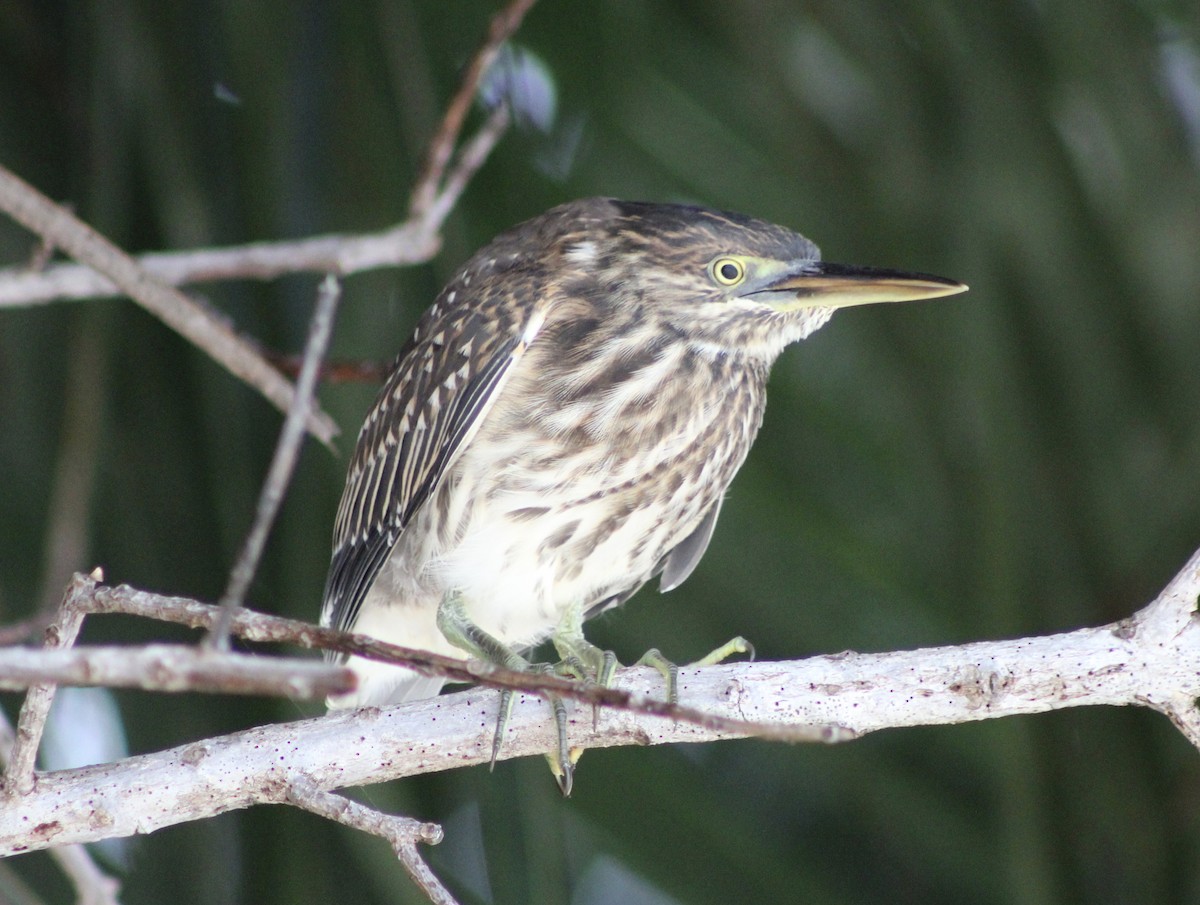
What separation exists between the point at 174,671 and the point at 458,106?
963 mm

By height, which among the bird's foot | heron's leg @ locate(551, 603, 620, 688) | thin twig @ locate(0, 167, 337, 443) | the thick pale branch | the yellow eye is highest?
the yellow eye

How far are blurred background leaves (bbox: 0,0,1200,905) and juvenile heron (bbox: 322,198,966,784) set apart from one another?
0.44 ft

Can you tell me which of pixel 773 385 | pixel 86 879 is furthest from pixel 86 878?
pixel 773 385

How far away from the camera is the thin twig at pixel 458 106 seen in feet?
5.13

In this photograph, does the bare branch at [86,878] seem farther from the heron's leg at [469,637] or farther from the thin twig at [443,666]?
the heron's leg at [469,637]

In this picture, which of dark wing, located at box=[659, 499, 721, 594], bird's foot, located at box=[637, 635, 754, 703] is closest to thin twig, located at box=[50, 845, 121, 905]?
bird's foot, located at box=[637, 635, 754, 703]

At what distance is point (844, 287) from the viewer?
2061mm

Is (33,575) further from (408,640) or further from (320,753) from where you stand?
(320,753)

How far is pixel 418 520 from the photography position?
2.25m

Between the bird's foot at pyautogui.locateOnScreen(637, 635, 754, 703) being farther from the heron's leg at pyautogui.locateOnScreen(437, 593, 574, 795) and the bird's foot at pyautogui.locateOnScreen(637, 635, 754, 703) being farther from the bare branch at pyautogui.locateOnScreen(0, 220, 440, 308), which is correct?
the bare branch at pyautogui.locateOnScreen(0, 220, 440, 308)

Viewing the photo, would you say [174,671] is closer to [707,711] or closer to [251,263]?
[707,711]

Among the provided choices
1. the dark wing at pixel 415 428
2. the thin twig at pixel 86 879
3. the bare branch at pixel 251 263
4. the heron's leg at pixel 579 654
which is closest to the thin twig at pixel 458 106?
the bare branch at pixel 251 263

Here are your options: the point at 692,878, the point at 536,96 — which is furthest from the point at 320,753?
the point at 536,96

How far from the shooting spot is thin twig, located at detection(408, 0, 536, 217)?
61.6 inches
